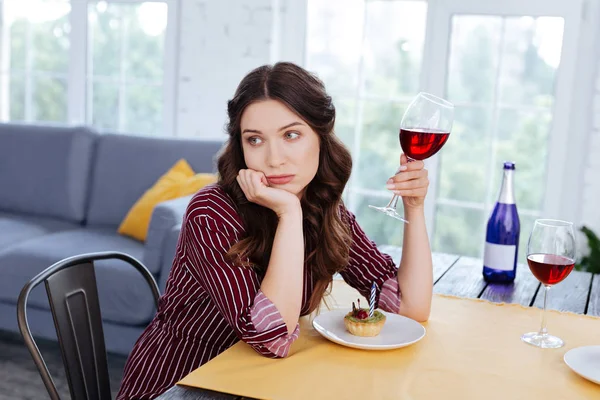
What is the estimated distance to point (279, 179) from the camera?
1.54m

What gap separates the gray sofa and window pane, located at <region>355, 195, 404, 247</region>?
1.04 m

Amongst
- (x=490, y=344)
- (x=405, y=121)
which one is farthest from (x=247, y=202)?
(x=490, y=344)

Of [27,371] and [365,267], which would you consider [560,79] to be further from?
[27,371]

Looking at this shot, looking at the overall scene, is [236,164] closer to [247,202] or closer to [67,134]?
[247,202]

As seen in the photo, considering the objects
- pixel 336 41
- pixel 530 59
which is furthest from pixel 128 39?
pixel 530 59

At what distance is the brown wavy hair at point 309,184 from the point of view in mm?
1532

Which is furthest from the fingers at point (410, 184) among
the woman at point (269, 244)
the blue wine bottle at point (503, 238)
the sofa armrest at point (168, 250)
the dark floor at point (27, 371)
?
the dark floor at point (27, 371)

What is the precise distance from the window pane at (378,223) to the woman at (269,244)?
2578mm

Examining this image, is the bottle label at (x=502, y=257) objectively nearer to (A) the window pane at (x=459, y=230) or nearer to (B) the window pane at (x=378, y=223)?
(A) the window pane at (x=459, y=230)

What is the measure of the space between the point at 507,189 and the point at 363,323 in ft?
2.62

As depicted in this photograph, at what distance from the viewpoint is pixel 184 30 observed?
458 centimetres

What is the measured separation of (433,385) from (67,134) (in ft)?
10.5

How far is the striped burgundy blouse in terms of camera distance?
4.59ft

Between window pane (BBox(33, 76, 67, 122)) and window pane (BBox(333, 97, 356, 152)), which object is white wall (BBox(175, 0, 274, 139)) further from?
window pane (BBox(33, 76, 67, 122))
